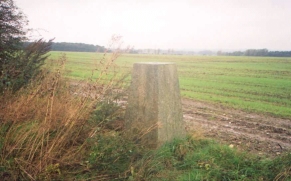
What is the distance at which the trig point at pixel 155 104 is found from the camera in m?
4.64

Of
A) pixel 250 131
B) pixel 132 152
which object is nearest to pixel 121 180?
pixel 132 152

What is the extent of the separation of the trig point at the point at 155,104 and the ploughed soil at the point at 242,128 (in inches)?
54.3

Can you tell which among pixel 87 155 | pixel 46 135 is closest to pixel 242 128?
pixel 87 155

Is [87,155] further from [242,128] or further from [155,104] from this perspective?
[242,128]

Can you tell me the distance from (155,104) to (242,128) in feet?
11.9

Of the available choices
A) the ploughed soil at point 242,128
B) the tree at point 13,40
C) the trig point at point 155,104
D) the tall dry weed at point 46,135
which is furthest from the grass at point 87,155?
the tree at point 13,40

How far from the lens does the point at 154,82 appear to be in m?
4.73

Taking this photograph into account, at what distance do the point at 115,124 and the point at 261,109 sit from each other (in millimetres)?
6929

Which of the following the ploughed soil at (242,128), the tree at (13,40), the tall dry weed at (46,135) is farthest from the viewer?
the tree at (13,40)

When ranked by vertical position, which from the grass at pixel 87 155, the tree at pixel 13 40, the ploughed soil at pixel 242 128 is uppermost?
the tree at pixel 13 40

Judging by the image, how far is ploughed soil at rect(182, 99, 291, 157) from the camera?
18.9 ft

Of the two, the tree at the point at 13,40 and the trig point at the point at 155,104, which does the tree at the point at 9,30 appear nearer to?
the tree at the point at 13,40

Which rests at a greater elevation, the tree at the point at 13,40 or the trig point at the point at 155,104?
the tree at the point at 13,40

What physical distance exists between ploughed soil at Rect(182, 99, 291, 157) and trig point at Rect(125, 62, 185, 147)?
138 cm
